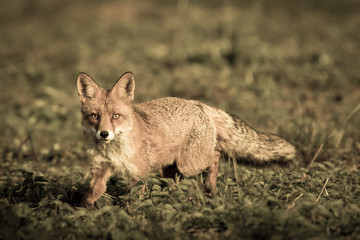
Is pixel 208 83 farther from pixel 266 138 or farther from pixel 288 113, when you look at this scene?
pixel 266 138

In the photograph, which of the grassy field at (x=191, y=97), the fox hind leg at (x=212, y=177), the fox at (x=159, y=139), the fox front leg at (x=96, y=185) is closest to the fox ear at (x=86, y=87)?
the fox at (x=159, y=139)

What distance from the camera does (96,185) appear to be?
13.4 feet

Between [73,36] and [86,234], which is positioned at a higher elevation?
[73,36]

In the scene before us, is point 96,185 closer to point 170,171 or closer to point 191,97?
point 170,171

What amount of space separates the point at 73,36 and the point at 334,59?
8.36m

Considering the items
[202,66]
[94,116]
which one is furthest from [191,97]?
[94,116]

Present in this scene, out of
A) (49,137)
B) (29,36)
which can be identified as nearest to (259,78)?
(49,137)

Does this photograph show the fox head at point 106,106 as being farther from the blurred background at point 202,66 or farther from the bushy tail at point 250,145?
the blurred background at point 202,66

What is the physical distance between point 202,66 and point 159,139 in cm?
518

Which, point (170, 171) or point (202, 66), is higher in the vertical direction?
point (202, 66)

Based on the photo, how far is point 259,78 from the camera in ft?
28.1

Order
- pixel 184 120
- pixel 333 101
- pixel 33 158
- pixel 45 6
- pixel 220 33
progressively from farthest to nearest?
pixel 45 6 < pixel 220 33 < pixel 333 101 < pixel 33 158 < pixel 184 120

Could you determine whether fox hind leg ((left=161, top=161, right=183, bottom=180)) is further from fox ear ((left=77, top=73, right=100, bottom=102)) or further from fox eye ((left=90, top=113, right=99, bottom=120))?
fox ear ((left=77, top=73, right=100, bottom=102))

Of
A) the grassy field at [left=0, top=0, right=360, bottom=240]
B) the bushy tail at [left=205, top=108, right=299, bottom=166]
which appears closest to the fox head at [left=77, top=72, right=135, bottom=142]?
the grassy field at [left=0, top=0, right=360, bottom=240]
